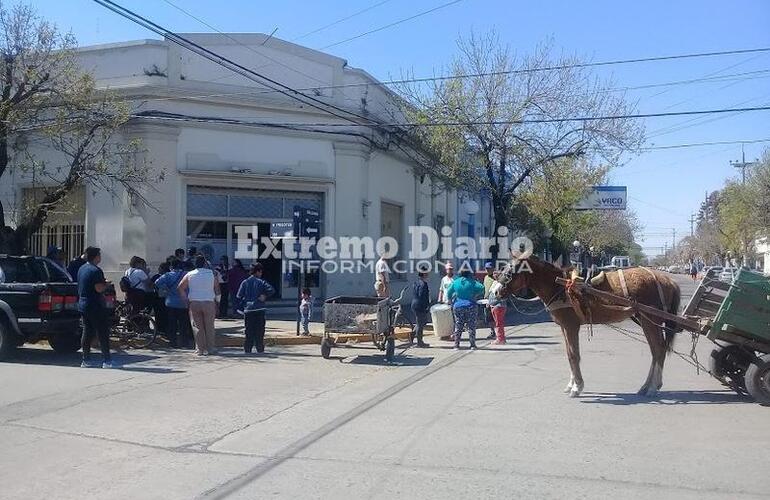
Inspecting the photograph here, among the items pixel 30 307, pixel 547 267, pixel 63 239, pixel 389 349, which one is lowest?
pixel 389 349

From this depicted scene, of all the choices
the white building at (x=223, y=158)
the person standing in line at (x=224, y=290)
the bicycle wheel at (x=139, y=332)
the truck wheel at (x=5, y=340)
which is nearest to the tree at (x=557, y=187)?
the white building at (x=223, y=158)

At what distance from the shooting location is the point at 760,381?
895 cm

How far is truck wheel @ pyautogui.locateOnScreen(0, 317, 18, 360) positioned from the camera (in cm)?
1255

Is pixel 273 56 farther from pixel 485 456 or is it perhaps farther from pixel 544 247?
→ pixel 544 247

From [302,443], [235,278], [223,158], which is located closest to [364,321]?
[302,443]

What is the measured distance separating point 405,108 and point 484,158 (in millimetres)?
3642

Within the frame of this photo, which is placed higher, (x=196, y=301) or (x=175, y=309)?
(x=196, y=301)

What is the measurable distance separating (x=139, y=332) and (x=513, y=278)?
844cm

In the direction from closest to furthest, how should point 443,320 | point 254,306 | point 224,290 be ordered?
point 254,306 < point 443,320 < point 224,290

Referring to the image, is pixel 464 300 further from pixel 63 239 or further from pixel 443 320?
pixel 63 239

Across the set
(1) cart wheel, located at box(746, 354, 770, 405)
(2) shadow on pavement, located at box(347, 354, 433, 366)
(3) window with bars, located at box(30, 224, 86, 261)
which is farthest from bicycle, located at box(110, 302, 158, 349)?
(1) cart wheel, located at box(746, 354, 770, 405)

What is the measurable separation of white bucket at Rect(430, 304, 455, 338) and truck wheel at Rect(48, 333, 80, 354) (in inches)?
299

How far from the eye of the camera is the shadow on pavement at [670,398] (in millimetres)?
9367

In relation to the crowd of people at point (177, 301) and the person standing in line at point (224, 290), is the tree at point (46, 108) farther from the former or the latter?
the person standing in line at point (224, 290)
